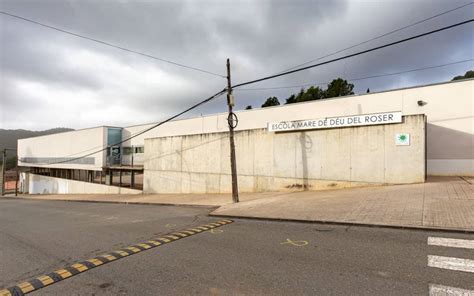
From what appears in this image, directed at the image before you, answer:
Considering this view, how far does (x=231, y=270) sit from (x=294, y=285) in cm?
116

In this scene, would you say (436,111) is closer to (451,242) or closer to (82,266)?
(451,242)

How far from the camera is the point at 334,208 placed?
32.5 feet

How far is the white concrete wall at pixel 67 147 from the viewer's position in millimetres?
41906

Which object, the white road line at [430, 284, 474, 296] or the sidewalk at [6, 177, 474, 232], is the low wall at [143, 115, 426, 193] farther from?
the white road line at [430, 284, 474, 296]

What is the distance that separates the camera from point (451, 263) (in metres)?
4.85

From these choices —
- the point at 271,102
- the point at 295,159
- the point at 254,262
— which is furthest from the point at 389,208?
the point at 271,102

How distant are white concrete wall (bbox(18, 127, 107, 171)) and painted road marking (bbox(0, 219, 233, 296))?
36.5m

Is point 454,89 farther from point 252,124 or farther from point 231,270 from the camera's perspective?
point 231,270

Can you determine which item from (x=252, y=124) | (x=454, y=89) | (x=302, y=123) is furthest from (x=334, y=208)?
(x=252, y=124)

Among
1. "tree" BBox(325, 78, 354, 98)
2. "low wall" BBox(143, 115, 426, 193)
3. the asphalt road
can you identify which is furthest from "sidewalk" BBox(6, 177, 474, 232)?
"tree" BBox(325, 78, 354, 98)

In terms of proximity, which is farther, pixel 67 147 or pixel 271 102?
pixel 271 102

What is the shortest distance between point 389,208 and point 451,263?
4.39 metres

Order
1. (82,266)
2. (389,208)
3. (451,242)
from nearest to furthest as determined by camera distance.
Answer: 1. (82,266)
2. (451,242)
3. (389,208)

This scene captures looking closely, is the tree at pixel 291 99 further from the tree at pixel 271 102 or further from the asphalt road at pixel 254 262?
the asphalt road at pixel 254 262
